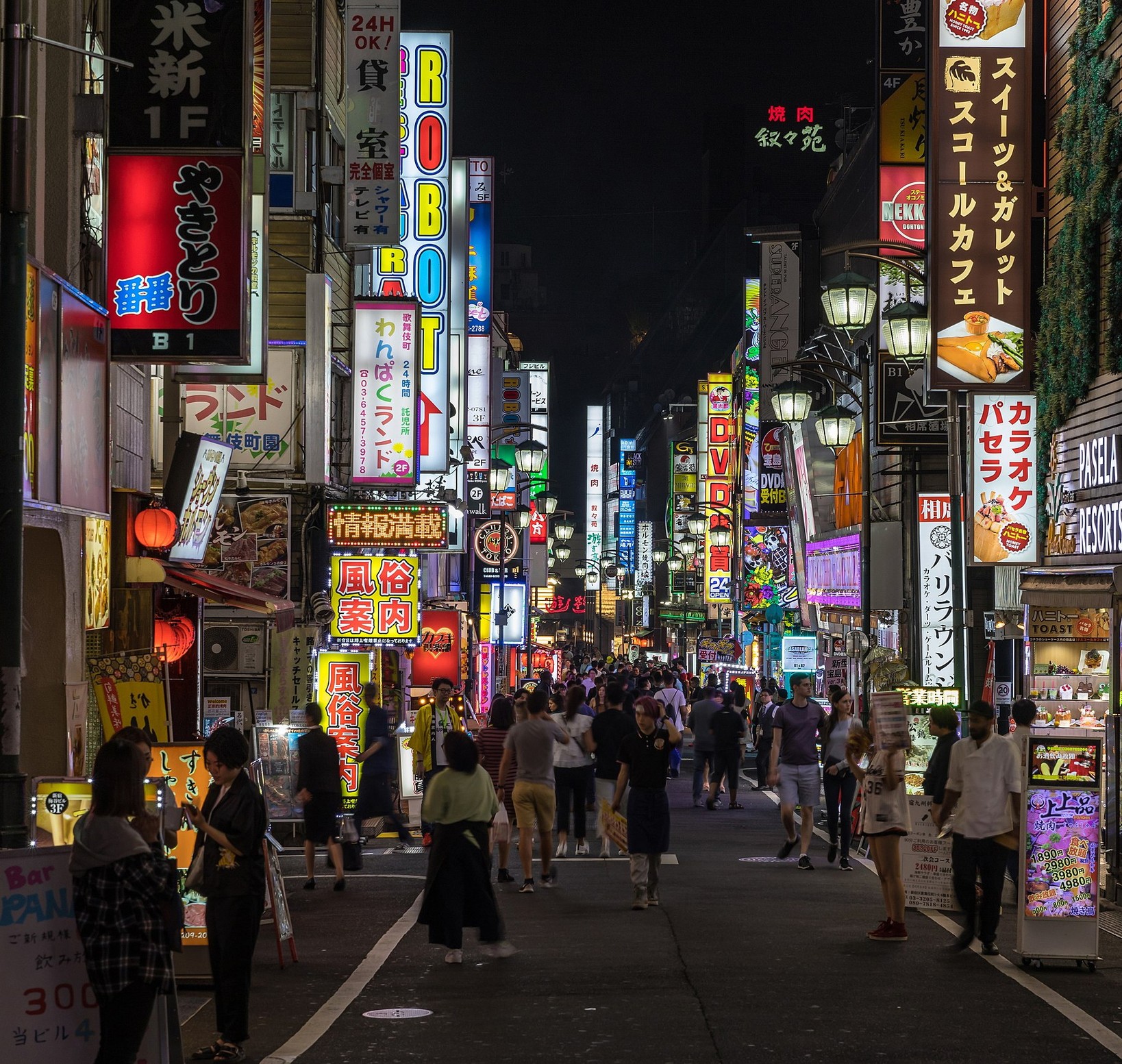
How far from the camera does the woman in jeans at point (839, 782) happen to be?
1769 cm

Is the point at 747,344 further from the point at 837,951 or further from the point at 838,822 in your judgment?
the point at 837,951

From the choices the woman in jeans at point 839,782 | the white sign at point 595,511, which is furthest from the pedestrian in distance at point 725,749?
the white sign at point 595,511

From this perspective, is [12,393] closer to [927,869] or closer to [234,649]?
[927,869]

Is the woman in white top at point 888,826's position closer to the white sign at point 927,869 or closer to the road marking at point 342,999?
the white sign at point 927,869

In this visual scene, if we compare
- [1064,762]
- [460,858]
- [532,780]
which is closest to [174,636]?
[532,780]

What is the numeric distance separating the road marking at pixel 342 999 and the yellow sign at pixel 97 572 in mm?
3717

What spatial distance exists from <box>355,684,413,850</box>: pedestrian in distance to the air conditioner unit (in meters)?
3.65

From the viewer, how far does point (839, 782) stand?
18.1 meters

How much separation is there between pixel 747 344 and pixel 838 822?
4021 centimetres

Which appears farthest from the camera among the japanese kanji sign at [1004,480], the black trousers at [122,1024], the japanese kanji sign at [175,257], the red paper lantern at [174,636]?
the japanese kanji sign at [1004,480]

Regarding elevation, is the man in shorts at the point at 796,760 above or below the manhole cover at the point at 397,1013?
above

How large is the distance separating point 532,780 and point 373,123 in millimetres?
15757

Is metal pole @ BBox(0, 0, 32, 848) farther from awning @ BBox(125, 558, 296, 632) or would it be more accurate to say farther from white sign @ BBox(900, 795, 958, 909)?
white sign @ BBox(900, 795, 958, 909)

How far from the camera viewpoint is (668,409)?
412 feet
